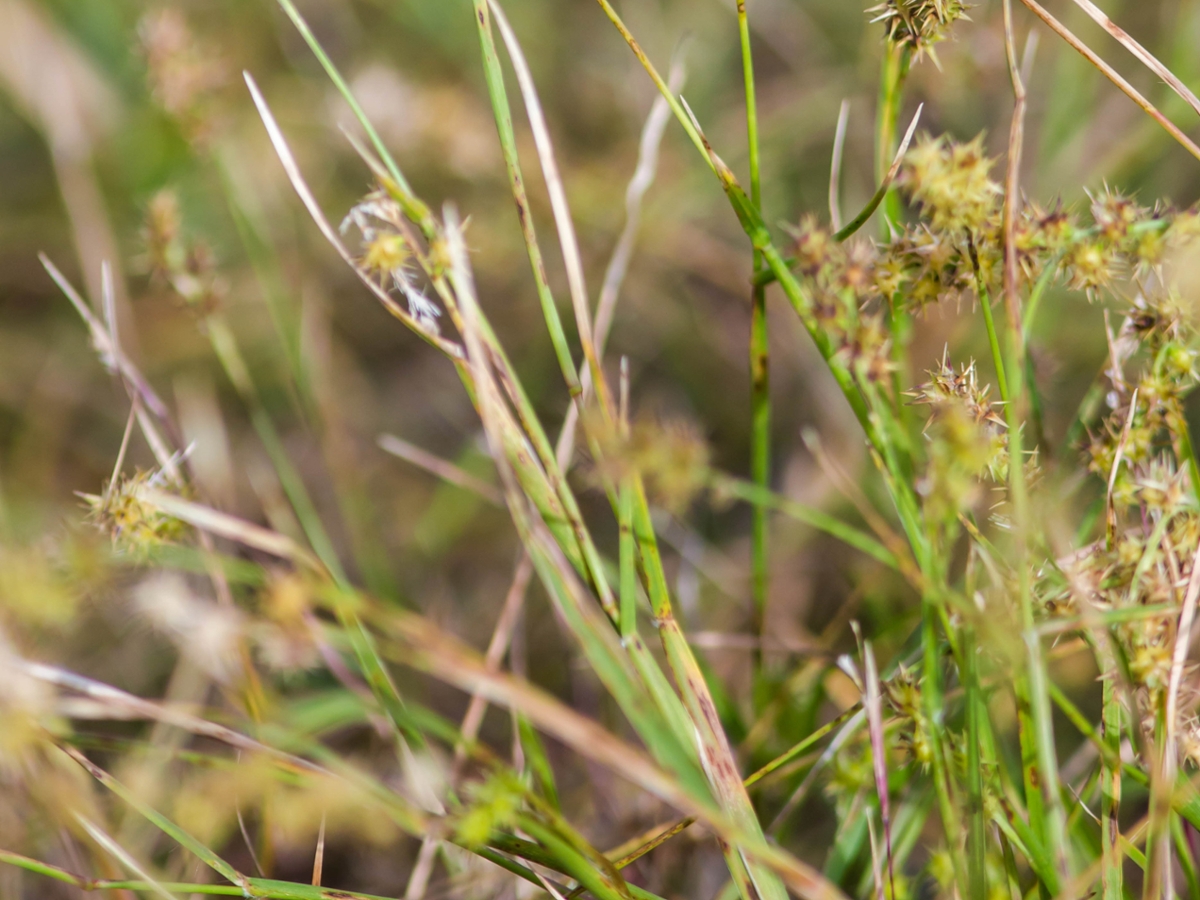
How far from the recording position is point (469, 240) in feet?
4.38

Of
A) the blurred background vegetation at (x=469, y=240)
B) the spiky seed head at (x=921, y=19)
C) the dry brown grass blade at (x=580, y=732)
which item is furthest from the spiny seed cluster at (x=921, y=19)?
the blurred background vegetation at (x=469, y=240)

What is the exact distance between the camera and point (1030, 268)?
475mm

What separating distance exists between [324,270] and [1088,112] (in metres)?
1.14

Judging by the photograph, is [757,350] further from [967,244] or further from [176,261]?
[176,261]

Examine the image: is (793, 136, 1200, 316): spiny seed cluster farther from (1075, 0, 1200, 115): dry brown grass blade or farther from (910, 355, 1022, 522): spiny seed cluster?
(1075, 0, 1200, 115): dry brown grass blade

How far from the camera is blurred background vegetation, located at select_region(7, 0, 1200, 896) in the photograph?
3.61ft

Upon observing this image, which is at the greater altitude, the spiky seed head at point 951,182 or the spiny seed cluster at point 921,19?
the spiny seed cluster at point 921,19

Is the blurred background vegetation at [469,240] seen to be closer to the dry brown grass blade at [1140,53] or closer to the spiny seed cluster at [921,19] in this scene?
the dry brown grass blade at [1140,53]

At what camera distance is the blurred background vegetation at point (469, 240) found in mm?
1100

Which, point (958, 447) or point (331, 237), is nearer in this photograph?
point (958, 447)

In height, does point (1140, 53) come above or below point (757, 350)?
above

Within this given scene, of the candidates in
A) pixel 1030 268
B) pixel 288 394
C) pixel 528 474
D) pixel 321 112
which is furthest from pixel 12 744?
pixel 321 112

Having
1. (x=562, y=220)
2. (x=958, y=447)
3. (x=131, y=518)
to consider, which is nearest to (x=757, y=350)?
(x=562, y=220)

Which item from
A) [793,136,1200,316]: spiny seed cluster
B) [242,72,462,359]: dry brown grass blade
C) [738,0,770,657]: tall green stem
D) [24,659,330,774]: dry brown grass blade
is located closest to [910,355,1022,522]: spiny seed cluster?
[793,136,1200,316]: spiny seed cluster
